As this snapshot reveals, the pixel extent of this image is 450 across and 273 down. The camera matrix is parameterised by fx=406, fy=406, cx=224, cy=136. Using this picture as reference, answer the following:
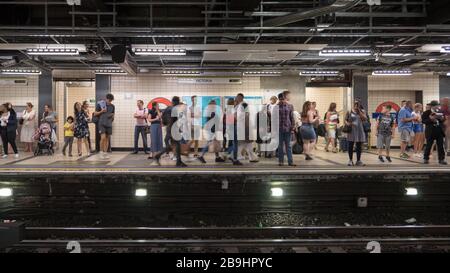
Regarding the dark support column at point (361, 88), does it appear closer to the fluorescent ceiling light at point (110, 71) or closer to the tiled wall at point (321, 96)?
the tiled wall at point (321, 96)

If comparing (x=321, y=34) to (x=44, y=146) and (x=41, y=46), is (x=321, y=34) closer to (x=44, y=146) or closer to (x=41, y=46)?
(x=41, y=46)

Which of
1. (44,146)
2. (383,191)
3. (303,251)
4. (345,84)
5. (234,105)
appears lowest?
(303,251)

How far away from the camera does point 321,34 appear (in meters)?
9.62

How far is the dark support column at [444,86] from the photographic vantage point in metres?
17.0

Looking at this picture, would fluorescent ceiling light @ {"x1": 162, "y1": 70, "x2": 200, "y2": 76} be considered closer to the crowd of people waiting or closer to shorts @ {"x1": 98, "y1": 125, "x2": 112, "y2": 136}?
the crowd of people waiting

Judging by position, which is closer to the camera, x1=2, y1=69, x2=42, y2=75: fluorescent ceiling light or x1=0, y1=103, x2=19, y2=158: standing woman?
x1=0, y1=103, x2=19, y2=158: standing woman

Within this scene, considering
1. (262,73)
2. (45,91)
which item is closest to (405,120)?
(262,73)

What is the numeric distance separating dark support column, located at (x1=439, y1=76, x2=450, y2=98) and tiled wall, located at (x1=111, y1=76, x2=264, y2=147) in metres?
8.11

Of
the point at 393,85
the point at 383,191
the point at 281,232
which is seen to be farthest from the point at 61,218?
the point at 393,85

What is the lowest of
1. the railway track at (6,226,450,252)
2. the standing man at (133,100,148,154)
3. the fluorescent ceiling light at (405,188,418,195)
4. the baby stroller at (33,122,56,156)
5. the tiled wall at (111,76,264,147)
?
the railway track at (6,226,450,252)

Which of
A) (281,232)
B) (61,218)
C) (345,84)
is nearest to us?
(281,232)

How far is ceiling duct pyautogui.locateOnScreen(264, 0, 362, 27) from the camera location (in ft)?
25.1

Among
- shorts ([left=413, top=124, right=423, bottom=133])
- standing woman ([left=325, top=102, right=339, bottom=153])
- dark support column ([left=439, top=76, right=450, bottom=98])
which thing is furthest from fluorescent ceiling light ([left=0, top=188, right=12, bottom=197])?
dark support column ([left=439, top=76, right=450, bottom=98])

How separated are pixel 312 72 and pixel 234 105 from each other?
619 cm
